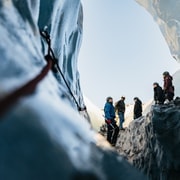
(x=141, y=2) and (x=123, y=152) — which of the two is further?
(x=141, y=2)

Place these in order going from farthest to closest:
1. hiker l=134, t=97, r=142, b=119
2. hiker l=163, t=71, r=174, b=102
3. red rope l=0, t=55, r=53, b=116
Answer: hiker l=134, t=97, r=142, b=119 < hiker l=163, t=71, r=174, b=102 < red rope l=0, t=55, r=53, b=116

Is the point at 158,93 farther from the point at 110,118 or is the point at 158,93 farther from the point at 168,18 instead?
the point at 168,18

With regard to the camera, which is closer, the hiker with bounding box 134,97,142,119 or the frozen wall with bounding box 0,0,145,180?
the frozen wall with bounding box 0,0,145,180

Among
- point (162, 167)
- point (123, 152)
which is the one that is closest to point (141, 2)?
point (123, 152)

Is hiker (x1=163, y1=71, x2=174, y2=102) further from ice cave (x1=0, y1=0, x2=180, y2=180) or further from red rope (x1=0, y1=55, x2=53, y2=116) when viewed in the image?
red rope (x1=0, y1=55, x2=53, y2=116)

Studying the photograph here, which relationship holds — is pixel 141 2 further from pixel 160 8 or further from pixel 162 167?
pixel 162 167

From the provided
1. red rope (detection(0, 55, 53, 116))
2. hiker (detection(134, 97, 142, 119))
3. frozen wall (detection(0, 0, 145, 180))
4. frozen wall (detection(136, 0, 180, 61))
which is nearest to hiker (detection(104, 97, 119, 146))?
hiker (detection(134, 97, 142, 119))

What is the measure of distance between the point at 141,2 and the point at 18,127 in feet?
89.7

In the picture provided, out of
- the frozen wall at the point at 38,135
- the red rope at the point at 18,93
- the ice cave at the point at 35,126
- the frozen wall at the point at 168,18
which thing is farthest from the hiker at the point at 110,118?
the frozen wall at the point at 168,18

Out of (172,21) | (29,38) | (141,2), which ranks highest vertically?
(141,2)

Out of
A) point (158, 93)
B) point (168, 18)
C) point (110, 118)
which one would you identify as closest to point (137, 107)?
point (158, 93)

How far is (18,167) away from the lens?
1057 millimetres

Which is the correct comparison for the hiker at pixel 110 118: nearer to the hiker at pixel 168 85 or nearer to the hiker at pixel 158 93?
the hiker at pixel 158 93

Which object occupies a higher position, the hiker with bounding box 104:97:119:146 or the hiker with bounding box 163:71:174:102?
the hiker with bounding box 163:71:174:102
